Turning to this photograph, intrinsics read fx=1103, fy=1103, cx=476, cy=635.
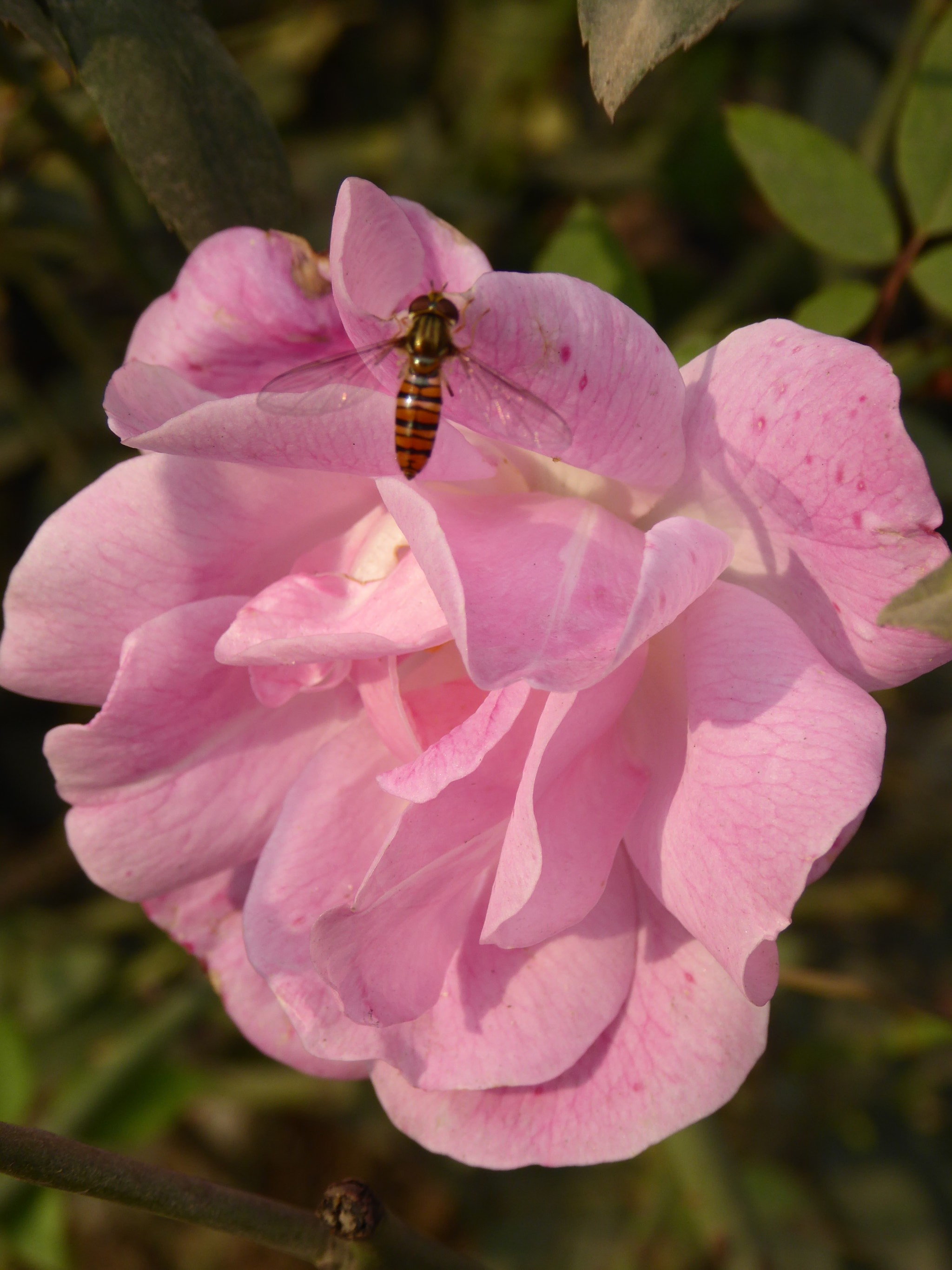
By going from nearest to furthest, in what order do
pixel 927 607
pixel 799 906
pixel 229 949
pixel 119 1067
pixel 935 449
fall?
1. pixel 927 607
2. pixel 229 949
3. pixel 935 449
4. pixel 119 1067
5. pixel 799 906

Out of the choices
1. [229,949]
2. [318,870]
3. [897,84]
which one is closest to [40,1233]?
[229,949]

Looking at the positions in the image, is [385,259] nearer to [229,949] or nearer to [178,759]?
[178,759]

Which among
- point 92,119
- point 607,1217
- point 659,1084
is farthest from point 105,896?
→ point 659,1084

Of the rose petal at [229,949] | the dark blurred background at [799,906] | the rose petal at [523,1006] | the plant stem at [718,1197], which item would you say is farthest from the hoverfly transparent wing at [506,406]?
the plant stem at [718,1197]

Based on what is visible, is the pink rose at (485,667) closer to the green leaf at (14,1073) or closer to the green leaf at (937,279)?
the green leaf at (937,279)

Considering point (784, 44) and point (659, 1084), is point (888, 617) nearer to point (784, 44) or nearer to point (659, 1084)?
point (659, 1084)

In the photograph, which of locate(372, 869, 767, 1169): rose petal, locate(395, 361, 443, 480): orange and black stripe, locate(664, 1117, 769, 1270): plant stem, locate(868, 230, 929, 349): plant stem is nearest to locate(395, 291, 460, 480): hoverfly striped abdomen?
locate(395, 361, 443, 480): orange and black stripe

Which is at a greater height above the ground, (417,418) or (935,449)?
(417,418)

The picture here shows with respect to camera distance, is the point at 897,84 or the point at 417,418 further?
the point at 897,84
